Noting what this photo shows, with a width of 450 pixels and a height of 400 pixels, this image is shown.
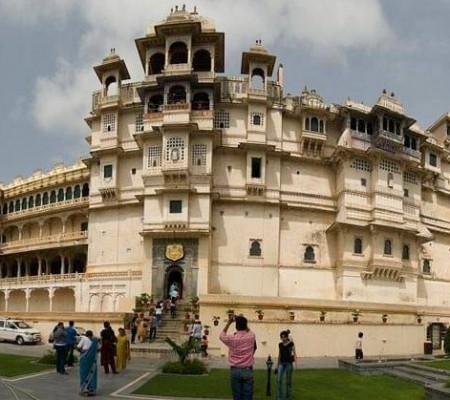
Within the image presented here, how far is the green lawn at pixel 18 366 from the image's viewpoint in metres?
22.1

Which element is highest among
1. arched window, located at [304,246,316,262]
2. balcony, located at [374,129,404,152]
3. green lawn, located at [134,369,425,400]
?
balcony, located at [374,129,404,152]

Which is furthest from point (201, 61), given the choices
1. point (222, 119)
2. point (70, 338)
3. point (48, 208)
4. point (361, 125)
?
point (70, 338)

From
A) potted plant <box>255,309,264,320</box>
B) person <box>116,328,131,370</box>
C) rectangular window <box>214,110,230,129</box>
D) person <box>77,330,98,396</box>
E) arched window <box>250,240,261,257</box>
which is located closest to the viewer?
person <box>77,330,98,396</box>

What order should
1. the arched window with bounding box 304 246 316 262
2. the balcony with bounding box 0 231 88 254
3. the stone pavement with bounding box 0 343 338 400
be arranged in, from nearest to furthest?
the stone pavement with bounding box 0 343 338 400
the arched window with bounding box 304 246 316 262
the balcony with bounding box 0 231 88 254

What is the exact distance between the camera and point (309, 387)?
65.4ft

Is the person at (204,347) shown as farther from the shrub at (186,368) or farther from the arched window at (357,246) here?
the arched window at (357,246)

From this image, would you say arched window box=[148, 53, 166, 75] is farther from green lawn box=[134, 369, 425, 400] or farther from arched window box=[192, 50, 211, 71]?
green lawn box=[134, 369, 425, 400]

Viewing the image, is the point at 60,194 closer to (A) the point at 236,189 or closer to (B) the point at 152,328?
(A) the point at 236,189

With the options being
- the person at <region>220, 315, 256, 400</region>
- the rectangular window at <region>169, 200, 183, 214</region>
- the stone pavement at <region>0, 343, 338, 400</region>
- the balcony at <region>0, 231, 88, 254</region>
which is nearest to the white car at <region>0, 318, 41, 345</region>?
the rectangular window at <region>169, 200, 183, 214</region>

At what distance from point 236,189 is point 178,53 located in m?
12.1

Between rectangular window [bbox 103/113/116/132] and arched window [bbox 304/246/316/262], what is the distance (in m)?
17.8

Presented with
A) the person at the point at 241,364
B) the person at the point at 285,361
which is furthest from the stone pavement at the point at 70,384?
the person at the point at 241,364

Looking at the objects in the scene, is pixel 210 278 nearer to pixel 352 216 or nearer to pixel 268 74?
pixel 352 216

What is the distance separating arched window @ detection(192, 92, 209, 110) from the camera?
49.1 m
